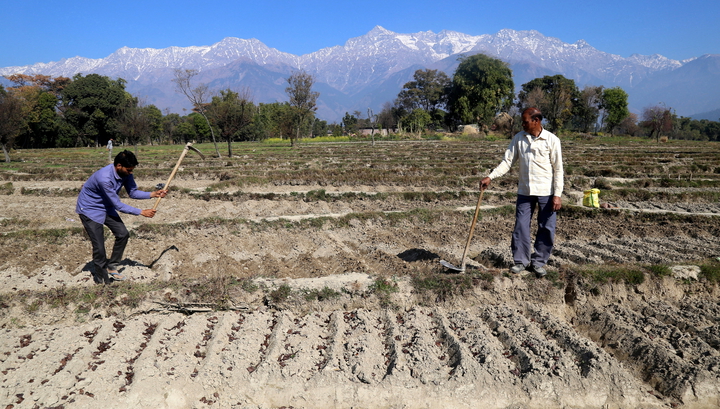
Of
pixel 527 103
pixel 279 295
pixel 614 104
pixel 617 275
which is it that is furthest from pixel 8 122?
pixel 614 104

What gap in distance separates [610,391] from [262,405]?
278 cm

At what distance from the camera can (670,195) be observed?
11.1 meters

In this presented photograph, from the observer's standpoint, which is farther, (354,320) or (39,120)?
(39,120)

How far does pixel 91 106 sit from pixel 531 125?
50.3 metres

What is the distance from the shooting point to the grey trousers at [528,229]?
183 inches

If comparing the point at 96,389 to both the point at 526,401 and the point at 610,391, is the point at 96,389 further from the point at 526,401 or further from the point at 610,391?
the point at 610,391

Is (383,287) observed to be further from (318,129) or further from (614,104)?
(318,129)

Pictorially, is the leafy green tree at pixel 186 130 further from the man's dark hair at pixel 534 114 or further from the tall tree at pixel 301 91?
the man's dark hair at pixel 534 114

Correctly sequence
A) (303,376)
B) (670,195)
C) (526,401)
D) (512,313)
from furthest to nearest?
(670,195)
(512,313)
(303,376)
(526,401)

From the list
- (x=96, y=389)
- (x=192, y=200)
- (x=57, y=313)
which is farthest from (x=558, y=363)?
(x=192, y=200)

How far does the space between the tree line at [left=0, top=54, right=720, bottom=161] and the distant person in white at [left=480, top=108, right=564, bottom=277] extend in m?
23.1

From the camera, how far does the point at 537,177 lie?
451 cm

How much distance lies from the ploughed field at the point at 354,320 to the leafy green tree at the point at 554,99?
4213cm

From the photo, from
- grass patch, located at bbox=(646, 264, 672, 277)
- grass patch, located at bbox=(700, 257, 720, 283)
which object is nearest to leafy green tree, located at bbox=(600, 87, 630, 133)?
grass patch, located at bbox=(700, 257, 720, 283)
